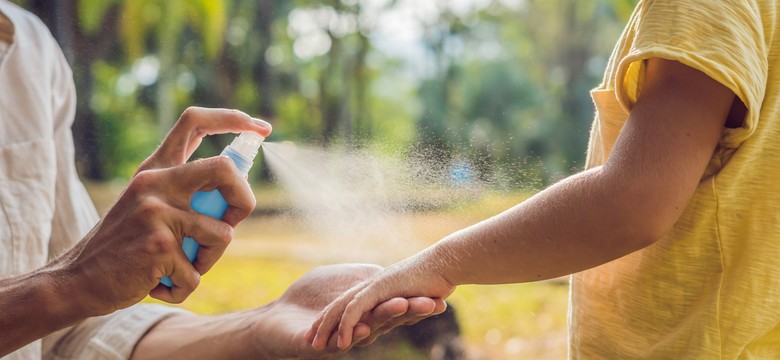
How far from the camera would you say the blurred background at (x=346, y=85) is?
5.84 feet

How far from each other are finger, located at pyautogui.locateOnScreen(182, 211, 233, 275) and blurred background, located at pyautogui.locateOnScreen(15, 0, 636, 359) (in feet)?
2.20

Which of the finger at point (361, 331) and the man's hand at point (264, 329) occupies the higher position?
the finger at point (361, 331)

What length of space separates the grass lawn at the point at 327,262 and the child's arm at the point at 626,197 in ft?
2.64

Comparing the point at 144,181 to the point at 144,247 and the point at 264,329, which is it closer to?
the point at 144,247

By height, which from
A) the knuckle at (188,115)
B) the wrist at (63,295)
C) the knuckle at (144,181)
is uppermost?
the knuckle at (188,115)

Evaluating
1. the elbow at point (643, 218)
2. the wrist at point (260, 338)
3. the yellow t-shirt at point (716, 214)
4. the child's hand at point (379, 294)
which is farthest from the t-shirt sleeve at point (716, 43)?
the wrist at point (260, 338)

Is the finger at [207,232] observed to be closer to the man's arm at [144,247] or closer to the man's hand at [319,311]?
the man's arm at [144,247]

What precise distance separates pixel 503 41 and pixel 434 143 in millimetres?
1400

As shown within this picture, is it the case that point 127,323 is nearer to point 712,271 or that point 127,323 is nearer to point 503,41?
point 712,271

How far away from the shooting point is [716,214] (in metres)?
0.77

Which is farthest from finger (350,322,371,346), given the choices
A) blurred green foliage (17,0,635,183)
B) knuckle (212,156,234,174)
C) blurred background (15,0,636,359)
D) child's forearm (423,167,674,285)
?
blurred green foliage (17,0,635,183)

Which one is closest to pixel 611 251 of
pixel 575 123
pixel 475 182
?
pixel 475 182

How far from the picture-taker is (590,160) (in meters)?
0.93

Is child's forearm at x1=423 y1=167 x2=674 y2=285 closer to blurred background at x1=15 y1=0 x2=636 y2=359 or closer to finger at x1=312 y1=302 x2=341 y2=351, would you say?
finger at x1=312 y1=302 x2=341 y2=351
